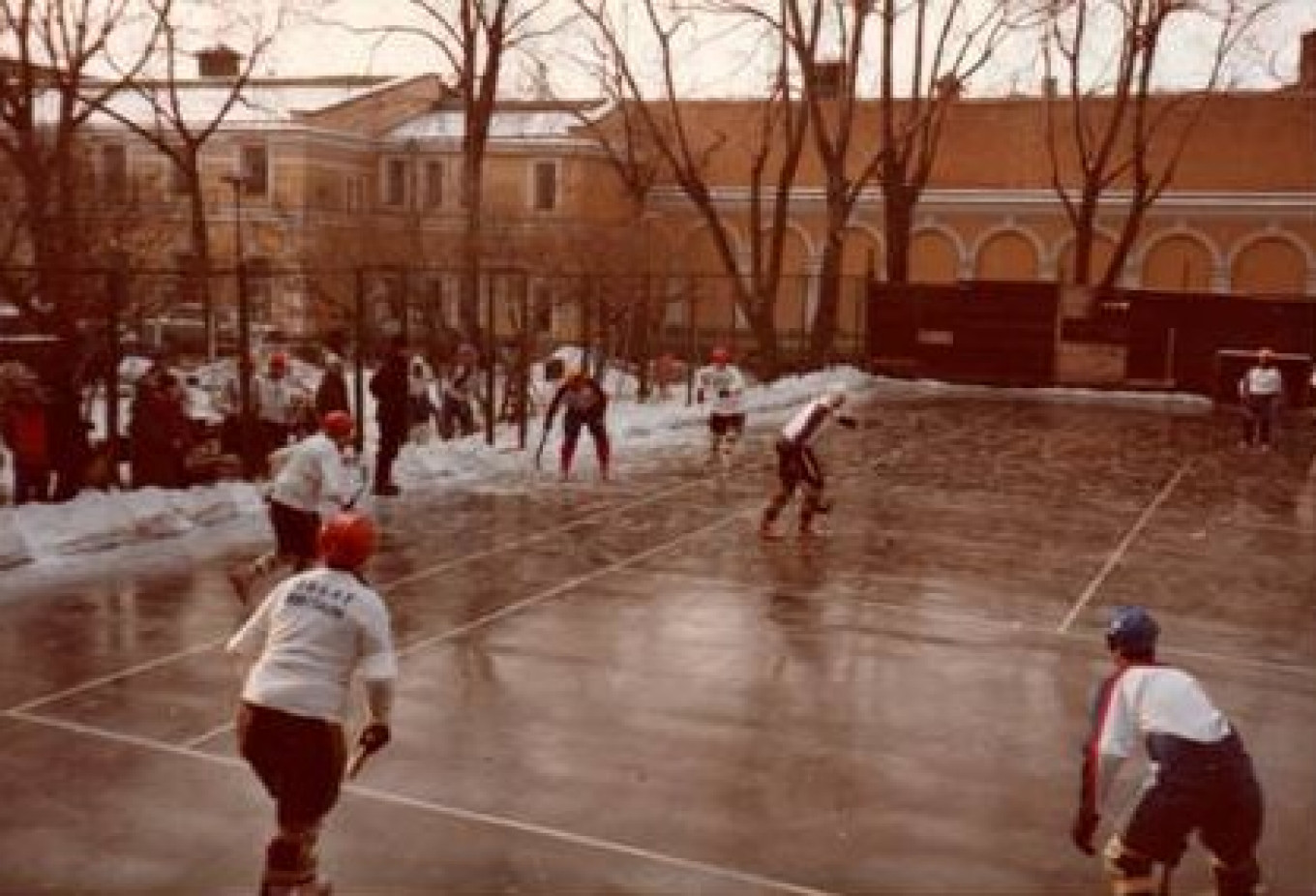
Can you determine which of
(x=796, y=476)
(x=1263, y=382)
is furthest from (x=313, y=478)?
(x=1263, y=382)

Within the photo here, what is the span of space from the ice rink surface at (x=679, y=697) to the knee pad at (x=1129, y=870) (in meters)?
1.31

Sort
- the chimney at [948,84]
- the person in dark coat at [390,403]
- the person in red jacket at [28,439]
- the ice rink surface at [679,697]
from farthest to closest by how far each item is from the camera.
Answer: the chimney at [948,84]
the person in dark coat at [390,403]
the person in red jacket at [28,439]
the ice rink surface at [679,697]

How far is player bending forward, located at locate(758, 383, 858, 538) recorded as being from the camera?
670 inches

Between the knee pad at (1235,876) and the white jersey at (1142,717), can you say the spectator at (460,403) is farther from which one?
the knee pad at (1235,876)

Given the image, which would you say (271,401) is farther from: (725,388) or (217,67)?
(217,67)

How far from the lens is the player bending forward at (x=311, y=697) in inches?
269

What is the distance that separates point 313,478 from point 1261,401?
1942cm

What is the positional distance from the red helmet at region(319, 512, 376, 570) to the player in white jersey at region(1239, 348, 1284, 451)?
74.3ft

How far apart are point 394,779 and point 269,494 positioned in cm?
451

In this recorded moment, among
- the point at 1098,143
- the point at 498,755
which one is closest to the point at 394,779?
the point at 498,755

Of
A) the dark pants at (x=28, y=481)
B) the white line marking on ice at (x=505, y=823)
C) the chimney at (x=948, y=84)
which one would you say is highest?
the chimney at (x=948, y=84)

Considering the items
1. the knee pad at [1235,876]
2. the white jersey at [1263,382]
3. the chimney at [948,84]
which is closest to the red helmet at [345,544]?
the knee pad at [1235,876]

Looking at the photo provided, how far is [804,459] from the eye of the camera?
1733cm

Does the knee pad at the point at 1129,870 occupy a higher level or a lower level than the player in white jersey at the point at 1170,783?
lower
